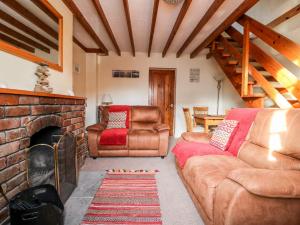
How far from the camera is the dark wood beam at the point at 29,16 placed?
1641 millimetres

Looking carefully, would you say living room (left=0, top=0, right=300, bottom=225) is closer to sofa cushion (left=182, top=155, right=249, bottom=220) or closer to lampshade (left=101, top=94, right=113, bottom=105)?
sofa cushion (left=182, top=155, right=249, bottom=220)

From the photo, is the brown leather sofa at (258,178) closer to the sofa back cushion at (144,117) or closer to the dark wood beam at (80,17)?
the sofa back cushion at (144,117)

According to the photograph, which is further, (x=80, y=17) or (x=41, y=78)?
(x=80, y=17)

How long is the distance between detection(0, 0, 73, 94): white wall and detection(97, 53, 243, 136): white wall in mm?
2572

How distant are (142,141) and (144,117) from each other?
0.73 m

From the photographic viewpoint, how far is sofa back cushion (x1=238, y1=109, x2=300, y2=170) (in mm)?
1388

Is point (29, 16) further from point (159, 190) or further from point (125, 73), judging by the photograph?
point (125, 73)

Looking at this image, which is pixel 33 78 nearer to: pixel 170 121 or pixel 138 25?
pixel 138 25

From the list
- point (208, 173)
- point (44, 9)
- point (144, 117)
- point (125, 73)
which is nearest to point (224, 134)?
point (208, 173)

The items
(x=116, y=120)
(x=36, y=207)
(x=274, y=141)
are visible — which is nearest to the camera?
(x=36, y=207)

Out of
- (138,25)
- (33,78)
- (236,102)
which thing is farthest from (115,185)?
(236,102)

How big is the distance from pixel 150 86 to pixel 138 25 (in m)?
2.30

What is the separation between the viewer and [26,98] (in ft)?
4.93

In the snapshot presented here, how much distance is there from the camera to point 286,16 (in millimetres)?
3479
